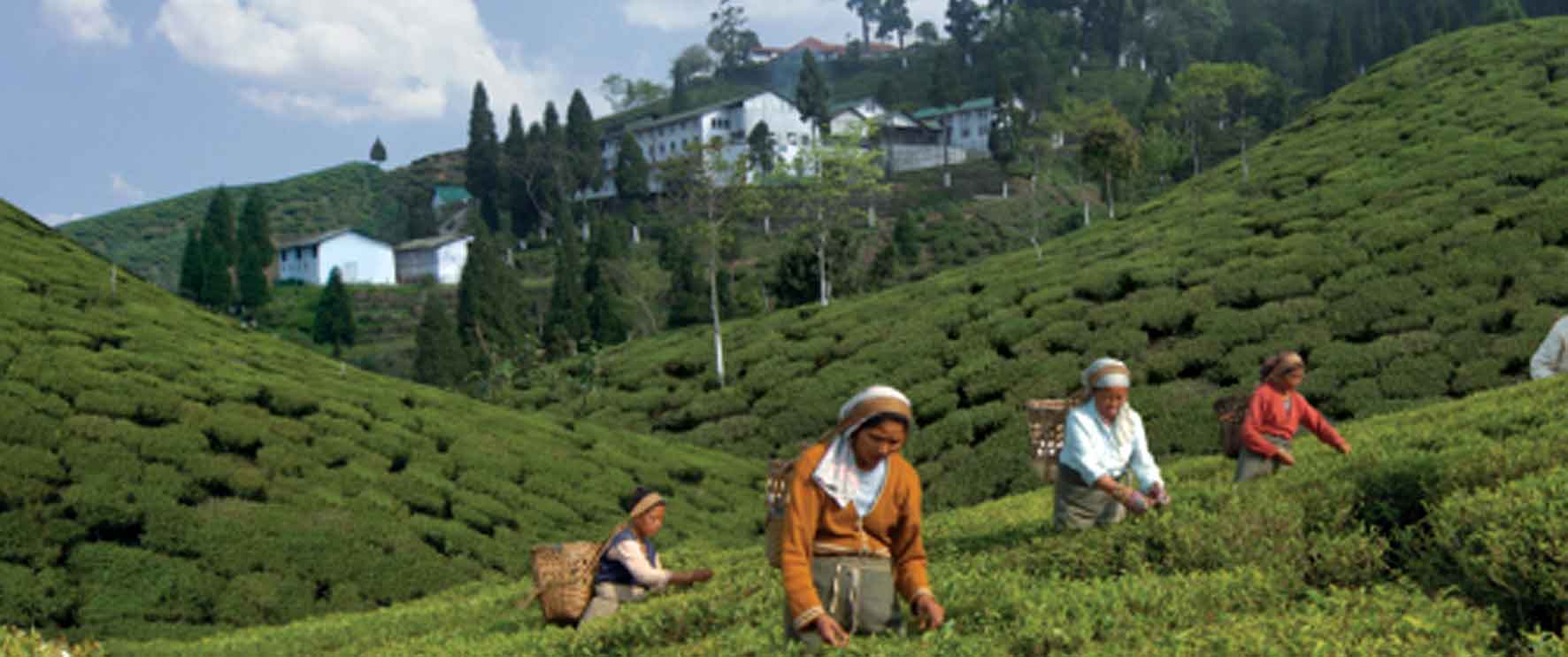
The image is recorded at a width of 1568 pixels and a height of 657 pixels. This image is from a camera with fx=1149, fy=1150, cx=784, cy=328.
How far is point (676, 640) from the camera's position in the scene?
22.6 feet

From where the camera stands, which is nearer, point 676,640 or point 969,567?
point 676,640

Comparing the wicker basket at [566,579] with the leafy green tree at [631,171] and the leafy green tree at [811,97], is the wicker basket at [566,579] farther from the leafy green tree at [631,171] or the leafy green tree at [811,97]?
the leafy green tree at [811,97]

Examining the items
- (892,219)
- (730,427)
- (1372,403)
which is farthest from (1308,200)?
(892,219)

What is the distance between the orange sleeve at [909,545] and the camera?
5258 millimetres

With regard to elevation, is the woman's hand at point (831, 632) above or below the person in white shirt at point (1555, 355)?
below

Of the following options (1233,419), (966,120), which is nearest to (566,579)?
(1233,419)

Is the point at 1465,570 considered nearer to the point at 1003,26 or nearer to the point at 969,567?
the point at 969,567

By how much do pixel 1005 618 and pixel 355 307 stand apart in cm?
7743

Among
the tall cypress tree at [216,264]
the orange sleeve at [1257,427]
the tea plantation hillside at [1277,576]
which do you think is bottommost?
the tea plantation hillside at [1277,576]

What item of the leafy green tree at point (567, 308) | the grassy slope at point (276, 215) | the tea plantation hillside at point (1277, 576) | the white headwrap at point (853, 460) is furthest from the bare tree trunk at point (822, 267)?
the grassy slope at point (276, 215)

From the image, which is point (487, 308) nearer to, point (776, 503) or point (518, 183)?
point (518, 183)

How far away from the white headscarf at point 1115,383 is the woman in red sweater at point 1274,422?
1.67 meters

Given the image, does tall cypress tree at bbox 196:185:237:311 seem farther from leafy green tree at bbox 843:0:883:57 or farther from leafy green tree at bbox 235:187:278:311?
leafy green tree at bbox 843:0:883:57

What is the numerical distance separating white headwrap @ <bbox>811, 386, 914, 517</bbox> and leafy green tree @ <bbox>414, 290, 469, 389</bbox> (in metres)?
50.9
